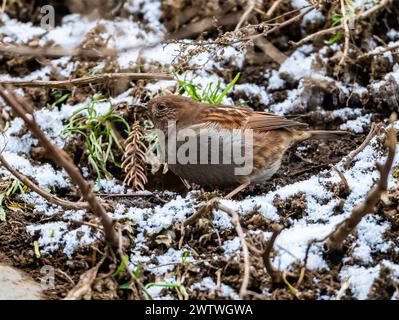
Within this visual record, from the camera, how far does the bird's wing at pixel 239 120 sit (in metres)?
5.08

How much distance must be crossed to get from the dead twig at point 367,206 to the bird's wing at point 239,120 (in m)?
1.61

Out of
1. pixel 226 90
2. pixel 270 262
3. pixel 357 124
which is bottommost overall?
pixel 270 262

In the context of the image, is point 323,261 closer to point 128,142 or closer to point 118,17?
point 128,142

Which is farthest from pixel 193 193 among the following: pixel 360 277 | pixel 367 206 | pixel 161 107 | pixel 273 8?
pixel 273 8

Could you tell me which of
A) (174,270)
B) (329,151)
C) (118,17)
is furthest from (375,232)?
(118,17)

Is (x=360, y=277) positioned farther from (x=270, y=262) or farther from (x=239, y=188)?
(x=239, y=188)

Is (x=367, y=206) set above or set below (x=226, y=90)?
below

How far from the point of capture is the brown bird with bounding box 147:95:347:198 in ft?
16.3

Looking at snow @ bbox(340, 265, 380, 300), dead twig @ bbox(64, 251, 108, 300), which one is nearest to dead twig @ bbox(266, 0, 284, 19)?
snow @ bbox(340, 265, 380, 300)

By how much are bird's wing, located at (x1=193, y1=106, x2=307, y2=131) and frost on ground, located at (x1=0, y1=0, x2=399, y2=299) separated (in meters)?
0.43

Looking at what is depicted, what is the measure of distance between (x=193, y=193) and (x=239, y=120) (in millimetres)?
808

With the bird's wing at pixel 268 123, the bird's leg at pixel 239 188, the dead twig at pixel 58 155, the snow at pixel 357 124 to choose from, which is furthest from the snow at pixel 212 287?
the snow at pixel 357 124

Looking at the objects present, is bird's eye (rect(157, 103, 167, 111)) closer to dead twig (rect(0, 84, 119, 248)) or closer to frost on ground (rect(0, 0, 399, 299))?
frost on ground (rect(0, 0, 399, 299))

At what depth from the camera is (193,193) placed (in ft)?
15.2
